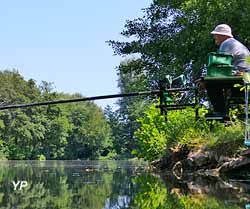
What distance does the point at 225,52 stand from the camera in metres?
6.92

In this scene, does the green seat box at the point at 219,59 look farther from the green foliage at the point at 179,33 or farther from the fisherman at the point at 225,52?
the green foliage at the point at 179,33

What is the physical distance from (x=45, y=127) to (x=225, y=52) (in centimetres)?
7675

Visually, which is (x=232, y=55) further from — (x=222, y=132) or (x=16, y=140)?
(x=16, y=140)

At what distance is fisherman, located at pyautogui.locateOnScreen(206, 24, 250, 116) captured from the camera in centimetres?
641

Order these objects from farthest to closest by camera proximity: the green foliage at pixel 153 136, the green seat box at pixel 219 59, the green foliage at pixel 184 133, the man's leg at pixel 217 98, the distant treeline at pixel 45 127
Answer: the distant treeline at pixel 45 127 → the green foliage at pixel 153 136 → the green foliage at pixel 184 133 → the man's leg at pixel 217 98 → the green seat box at pixel 219 59

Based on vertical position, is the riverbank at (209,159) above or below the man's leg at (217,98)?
below

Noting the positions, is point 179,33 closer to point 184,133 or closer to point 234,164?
point 184,133

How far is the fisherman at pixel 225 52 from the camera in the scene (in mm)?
6406

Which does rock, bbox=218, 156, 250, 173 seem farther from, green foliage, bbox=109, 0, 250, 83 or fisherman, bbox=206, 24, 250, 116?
green foliage, bbox=109, 0, 250, 83

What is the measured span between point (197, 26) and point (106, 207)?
51.8ft

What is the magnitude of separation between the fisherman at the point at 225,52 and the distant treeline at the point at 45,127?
61.5 meters

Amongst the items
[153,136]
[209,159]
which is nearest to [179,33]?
[153,136]

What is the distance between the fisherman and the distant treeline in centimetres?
6148

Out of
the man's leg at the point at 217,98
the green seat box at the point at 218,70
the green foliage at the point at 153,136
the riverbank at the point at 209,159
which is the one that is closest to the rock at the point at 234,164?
the riverbank at the point at 209,159
